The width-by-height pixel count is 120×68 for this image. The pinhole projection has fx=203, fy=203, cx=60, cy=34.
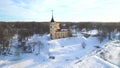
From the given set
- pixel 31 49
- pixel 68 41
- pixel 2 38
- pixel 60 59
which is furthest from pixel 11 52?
pixel 68 41

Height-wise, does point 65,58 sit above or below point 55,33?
below

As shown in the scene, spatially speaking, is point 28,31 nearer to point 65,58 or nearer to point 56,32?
point 56,32

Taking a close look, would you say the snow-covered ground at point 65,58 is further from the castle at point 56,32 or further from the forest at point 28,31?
the forest at point 28,31

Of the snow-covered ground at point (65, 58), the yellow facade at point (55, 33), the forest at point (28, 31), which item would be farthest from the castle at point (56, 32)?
the forest at point (28, 31)

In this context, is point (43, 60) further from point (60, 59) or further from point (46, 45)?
point (46, 45)

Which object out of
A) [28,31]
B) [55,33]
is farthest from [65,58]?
[28,31]

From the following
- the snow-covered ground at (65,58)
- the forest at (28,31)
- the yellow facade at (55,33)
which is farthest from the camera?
the yellow facade at (55,33)

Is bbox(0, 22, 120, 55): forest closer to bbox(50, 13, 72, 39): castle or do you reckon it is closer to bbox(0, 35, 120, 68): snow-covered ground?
bbox(0, 35, 120, 68): snow-covered ground

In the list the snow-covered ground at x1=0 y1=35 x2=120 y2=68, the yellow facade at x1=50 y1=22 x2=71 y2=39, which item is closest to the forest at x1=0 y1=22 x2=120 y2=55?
the snow-covered ground at x1=0 y1=35 x2=120 y2=68
